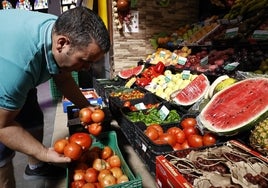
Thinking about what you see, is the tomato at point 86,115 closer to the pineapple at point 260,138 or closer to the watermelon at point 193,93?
the watermelon at point 193,93

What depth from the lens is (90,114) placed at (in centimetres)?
217

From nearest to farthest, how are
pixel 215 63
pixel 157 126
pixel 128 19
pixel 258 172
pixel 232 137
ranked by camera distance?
1. pixel 258 172
2. pixel 232 137
3. pixel 157 126
4. pixel 215 63
5. pixel 128 19

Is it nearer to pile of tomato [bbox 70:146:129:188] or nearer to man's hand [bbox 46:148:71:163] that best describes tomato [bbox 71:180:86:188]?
pile of tomato [bbox 70:146:129:188]

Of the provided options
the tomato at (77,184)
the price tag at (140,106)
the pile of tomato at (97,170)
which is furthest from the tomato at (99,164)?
the price tag at (140,106)

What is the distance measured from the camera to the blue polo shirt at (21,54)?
1332mm

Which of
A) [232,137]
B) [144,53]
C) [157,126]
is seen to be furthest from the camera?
[144,53]

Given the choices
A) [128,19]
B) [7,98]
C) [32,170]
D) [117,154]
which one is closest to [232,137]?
[117,154]

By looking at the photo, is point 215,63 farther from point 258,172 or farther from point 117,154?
point 258,172

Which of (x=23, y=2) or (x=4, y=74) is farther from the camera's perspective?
(x=23, y=2)

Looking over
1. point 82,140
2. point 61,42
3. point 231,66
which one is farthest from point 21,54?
point 231,66

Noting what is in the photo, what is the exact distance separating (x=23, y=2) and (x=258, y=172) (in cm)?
1301

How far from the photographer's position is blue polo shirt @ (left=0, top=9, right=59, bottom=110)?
4.37ft

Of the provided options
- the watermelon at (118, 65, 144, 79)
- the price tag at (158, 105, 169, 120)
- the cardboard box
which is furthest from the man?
the watermelon at (118, 65, 144, 79)

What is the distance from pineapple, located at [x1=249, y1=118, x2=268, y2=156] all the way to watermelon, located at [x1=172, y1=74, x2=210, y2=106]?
40.9 inches
